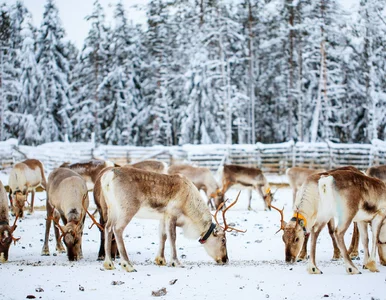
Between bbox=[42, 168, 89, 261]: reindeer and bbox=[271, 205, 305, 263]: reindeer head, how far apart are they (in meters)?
3.04

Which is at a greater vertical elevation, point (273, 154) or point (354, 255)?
point (273, 154)

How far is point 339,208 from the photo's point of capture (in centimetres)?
622

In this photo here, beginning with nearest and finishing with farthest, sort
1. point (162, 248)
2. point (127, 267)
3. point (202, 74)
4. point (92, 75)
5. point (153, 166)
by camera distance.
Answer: point (127, 267) < point (162, 248) < point (153, 166) < point (202, 74) < point (92, 75)

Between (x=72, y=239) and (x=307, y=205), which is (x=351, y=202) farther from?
Answer: (x=72, y=239)

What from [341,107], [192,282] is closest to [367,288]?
[192,282]

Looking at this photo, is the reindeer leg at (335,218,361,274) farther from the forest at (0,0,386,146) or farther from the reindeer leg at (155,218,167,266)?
the forest at (0,0,386,146)

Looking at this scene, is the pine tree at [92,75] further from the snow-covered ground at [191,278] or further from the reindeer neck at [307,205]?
the reindeer neck at [307,205]

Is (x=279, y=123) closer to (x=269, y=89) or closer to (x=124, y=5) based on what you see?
(x=269, y=89)

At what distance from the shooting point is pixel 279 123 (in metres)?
35.1

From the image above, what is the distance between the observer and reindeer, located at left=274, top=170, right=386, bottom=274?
6219 mm

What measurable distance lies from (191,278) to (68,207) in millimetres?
2910

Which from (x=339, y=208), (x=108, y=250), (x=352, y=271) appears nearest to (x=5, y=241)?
(x=108, y=250)

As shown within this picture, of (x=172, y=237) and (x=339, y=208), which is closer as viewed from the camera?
(x=339, y=208)

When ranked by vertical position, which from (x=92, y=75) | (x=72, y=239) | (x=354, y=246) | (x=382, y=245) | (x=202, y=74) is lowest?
(x=354, y=246)
